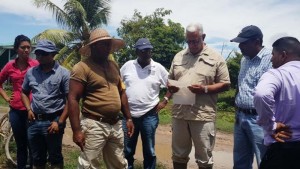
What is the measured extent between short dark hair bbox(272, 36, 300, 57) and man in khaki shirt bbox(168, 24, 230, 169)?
49.1 inches

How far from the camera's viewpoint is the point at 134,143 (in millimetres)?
4926

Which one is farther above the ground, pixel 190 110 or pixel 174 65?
pixel 174 65

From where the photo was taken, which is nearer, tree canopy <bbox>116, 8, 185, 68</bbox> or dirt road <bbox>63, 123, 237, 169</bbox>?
dirt road <bbox>63, 123, 237, 169</bbox>

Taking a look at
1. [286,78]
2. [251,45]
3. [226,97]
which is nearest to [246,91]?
[251,45]

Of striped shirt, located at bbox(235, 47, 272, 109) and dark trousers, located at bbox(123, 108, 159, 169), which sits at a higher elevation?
striped shirt, located at bbox(235, 47, 272, 109)

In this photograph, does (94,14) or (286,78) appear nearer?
(286,78)

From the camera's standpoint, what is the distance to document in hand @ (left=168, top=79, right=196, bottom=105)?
4199 millimetres

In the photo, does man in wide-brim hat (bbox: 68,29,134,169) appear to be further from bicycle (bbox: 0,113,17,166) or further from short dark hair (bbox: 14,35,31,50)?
bicycle (bbox: 0,113,17,166)

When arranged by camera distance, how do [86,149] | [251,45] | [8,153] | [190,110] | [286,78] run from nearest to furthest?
[286,78], [86,149], [251,45], [190,110], [8,153]

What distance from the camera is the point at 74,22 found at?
65.3 feet

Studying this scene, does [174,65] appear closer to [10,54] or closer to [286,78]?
[286,78]

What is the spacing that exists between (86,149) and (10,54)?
81.8ft

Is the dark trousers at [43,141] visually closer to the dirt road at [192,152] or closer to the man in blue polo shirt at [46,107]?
the man in blue polo shirt at [46,107]

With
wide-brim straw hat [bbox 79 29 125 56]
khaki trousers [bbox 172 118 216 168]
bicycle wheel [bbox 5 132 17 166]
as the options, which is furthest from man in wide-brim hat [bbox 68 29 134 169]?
bicycle wheel [bbox 5 132 17 166]
